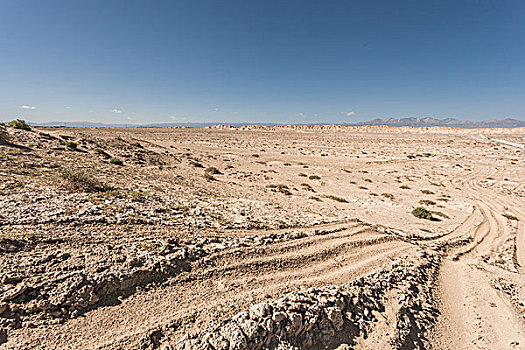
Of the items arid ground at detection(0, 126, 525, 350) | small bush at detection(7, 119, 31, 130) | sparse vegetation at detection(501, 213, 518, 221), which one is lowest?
sparse vegetation at detection(501, 213, 518, 221)

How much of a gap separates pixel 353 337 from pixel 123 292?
5010 mm

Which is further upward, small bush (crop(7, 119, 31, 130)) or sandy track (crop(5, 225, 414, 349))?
small bush (crop(7, 119, 31, 130))

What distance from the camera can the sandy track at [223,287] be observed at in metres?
3.73

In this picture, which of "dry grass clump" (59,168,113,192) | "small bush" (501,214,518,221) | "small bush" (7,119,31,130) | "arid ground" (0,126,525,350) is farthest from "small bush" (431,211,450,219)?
"small bush" (7,119,31,130)

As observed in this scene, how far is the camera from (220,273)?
18.4ft

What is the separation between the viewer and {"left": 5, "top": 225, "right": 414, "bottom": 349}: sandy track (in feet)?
12.2

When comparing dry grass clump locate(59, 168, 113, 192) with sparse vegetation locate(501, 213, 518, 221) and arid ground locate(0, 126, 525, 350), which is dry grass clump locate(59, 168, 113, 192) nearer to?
arid ground locate(0, 126, 525, 350)

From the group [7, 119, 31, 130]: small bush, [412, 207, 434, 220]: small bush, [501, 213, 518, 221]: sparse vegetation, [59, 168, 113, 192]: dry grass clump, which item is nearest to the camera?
[59, 168, 113, 192]: dry grass clump

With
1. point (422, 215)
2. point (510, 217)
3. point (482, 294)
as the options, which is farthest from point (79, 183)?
point (510, 217)

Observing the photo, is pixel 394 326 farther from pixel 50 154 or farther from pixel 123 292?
pixel 50 154

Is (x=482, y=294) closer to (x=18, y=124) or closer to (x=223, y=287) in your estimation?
(x=223, y=287)

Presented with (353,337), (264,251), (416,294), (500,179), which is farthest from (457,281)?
(500,179)

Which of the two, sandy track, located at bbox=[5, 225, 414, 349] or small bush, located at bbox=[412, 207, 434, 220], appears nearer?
sandy track, located at bbox=[5, 225, 414, 349]

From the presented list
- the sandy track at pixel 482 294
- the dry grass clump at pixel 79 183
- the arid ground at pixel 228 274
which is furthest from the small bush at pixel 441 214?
the dry grass clump at pixel 79 183
